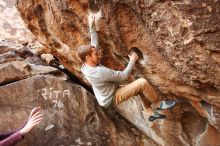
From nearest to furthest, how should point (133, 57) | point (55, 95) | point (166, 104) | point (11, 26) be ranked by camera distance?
point (133, 57) < point (166, 104) < point (55, 95) < point (11, 26)

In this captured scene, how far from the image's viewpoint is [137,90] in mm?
6793

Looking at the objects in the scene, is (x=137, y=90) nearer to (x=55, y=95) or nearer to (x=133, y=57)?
(x=133, y=57)

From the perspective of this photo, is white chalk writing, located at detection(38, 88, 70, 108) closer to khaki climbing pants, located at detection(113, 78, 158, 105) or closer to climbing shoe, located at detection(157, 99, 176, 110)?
khaki climbing pants, located at detection(113, 78, 158, 105)

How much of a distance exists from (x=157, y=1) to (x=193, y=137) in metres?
3.29

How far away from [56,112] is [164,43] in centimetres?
361

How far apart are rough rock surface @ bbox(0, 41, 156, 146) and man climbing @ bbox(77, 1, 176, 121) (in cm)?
179

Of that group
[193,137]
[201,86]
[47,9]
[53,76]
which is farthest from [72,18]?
[193,137]

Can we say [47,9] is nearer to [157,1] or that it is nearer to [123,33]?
[123,33]

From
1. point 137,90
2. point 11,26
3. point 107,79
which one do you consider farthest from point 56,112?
point 11,26

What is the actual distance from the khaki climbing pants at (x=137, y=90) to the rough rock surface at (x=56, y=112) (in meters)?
1.95

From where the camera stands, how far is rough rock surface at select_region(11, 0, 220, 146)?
557cm

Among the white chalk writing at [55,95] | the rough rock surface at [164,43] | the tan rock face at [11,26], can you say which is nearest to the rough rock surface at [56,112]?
the white chalk writing at [55,95]

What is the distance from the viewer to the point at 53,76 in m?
8.84

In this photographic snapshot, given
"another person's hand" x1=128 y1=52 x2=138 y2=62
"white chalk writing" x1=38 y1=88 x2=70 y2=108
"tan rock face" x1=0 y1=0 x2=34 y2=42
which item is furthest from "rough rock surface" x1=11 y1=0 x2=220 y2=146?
"tan rock face" x1=0 y1=0 x2=34 y2=42
